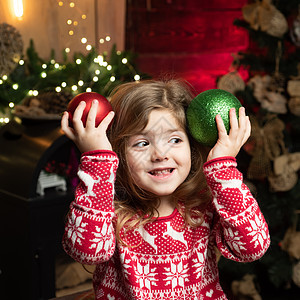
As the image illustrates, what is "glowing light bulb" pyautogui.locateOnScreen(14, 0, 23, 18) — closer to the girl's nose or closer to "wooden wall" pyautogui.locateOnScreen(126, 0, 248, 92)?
"wooden wall" pyautogui.locateOnScreen(126, 0, 248, 92)

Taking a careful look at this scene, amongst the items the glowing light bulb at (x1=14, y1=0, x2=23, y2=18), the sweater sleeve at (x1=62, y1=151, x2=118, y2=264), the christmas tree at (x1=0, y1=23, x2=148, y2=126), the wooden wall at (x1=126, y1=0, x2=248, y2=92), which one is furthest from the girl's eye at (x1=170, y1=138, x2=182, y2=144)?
the wooden wall at (x1=126, y1=0, x2=248, y2=92)

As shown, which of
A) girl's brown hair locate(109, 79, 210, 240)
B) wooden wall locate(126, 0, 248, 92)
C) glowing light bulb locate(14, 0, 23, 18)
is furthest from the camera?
wooden wall locate(126, 0, 248, 92)

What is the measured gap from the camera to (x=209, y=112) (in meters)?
0.98

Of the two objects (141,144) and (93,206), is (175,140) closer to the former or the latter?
(141,144)

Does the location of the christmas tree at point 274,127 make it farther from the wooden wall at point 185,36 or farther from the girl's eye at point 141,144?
the girl's eye at point 141,144

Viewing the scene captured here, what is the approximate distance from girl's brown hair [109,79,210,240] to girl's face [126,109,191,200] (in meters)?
0.02

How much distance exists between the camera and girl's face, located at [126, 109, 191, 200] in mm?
1025

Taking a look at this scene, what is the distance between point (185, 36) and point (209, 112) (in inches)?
79.4

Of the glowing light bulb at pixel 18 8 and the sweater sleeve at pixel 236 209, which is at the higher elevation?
the glowing light bulb at pixel 18 8

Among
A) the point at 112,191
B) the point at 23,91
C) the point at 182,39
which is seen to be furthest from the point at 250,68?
the point at 112,191

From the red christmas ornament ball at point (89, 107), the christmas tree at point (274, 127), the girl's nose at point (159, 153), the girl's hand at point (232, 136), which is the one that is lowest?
the christmas tree at point (274, 127)

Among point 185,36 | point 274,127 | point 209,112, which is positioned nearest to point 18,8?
point 185,36

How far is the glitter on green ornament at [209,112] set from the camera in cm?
98

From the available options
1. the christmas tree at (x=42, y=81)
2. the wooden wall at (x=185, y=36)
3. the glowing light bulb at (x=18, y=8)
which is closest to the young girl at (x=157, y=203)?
the christmas tree at (x=42, y=81)
